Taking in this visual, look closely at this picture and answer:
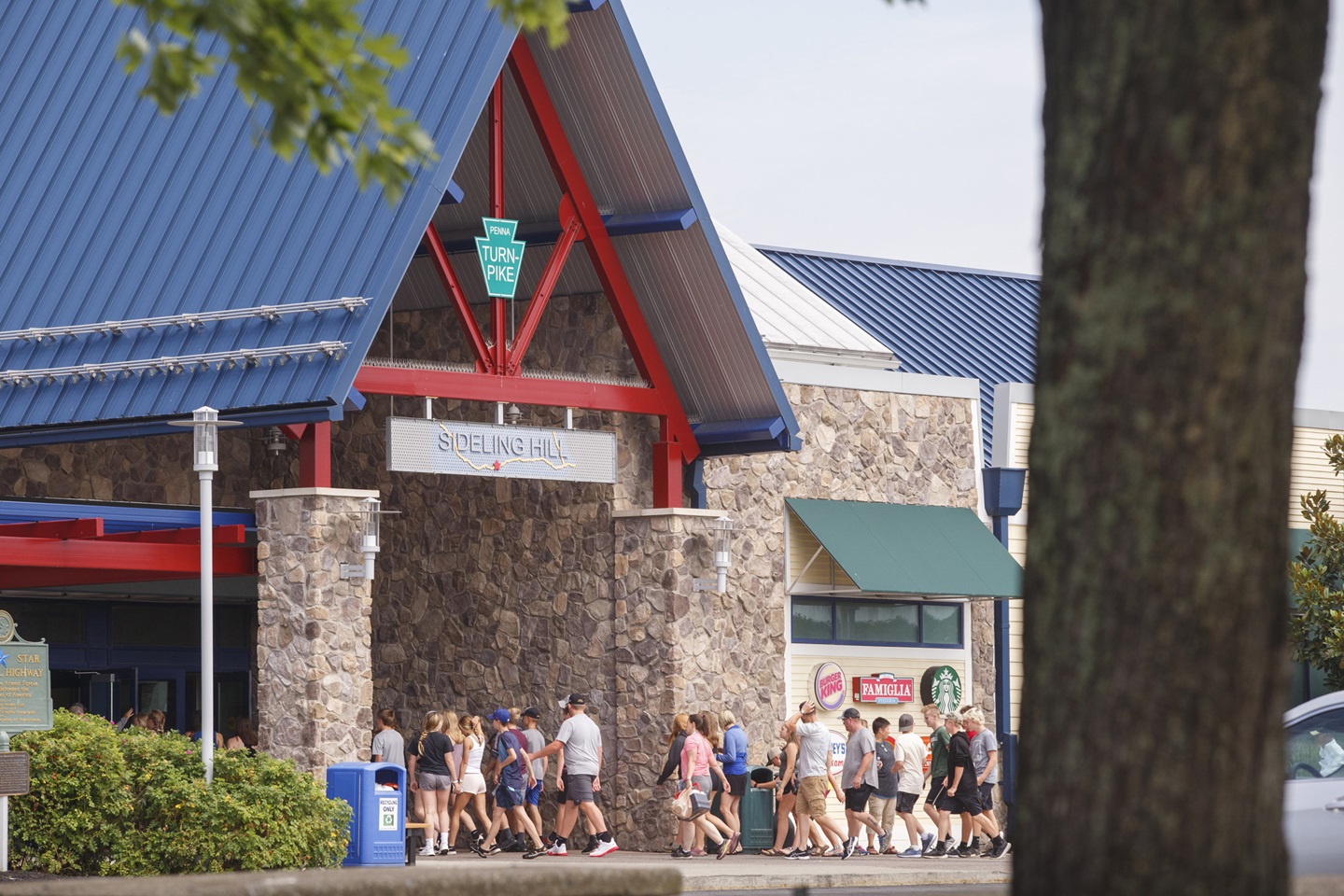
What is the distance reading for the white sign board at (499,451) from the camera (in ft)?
69.6

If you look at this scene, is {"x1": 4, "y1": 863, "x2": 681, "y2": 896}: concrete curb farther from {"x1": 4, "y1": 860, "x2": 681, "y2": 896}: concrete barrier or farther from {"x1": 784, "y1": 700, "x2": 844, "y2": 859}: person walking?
{"x1": 784, "y1": 700, "x2": 844, "y2": 859}: person walking

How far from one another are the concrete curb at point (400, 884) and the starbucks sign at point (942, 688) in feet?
63.5

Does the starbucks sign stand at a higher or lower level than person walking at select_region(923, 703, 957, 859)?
higher

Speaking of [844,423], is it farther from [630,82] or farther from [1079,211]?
[1079,211]

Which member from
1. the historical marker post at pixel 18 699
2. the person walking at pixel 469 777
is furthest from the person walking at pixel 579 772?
the historical marker post at pixel 18 699

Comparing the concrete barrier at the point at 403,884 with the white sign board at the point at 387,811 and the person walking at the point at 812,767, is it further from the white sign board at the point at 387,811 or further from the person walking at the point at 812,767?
the person walking at the point at 812,767

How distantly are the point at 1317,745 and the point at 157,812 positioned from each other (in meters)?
9.19

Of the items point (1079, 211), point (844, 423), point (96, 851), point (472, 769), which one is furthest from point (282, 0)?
point (844, 423)

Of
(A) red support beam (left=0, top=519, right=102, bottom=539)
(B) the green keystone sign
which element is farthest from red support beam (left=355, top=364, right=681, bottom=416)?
(A) red support beam (left=0, top=519, right=102, bottom=539)

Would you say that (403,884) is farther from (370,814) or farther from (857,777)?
(857,777)

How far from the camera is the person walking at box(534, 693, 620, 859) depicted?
2200 cm

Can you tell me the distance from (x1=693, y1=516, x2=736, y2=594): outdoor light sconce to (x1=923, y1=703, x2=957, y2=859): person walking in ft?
9.18

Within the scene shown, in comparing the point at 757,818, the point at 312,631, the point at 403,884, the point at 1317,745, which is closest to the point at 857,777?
the point at 757,818

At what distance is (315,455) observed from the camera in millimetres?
20453
